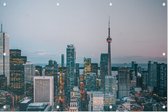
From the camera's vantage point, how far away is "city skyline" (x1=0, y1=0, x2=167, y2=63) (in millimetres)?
3688

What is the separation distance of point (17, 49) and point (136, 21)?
1358mm

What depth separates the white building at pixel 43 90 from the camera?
3.63 metres

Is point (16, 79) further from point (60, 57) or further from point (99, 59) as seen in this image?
point (99, 59)

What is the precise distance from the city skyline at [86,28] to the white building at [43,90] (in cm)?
21

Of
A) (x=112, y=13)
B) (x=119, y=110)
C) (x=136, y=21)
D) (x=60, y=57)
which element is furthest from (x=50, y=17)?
(x=119, y=110)

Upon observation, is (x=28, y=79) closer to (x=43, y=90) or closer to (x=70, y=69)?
(x=43, y=90)

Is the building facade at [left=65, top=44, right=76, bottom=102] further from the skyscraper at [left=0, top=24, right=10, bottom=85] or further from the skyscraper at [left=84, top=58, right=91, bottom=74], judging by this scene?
the skyscraper at [left=0, top=24, right=10, bottom=85]

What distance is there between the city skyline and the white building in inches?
8.4

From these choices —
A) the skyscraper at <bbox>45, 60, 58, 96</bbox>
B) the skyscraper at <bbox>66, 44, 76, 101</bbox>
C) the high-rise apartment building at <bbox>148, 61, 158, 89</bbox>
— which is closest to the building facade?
the skyscraper at <bbox>66, 44, 76, 101</bbox>

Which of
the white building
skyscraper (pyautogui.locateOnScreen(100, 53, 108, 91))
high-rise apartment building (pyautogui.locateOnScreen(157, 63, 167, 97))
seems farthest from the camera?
skyscraper (pyautogui.locateOnScreen(100, 53, 108, 91))

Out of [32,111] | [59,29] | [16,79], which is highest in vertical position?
[59,29]

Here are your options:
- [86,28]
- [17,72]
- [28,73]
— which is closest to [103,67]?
[86,28]

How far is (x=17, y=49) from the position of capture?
375 centimetres

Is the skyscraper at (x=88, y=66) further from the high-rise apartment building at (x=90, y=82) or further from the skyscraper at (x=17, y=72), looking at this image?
the skyscraper at (x=17, y=72)
